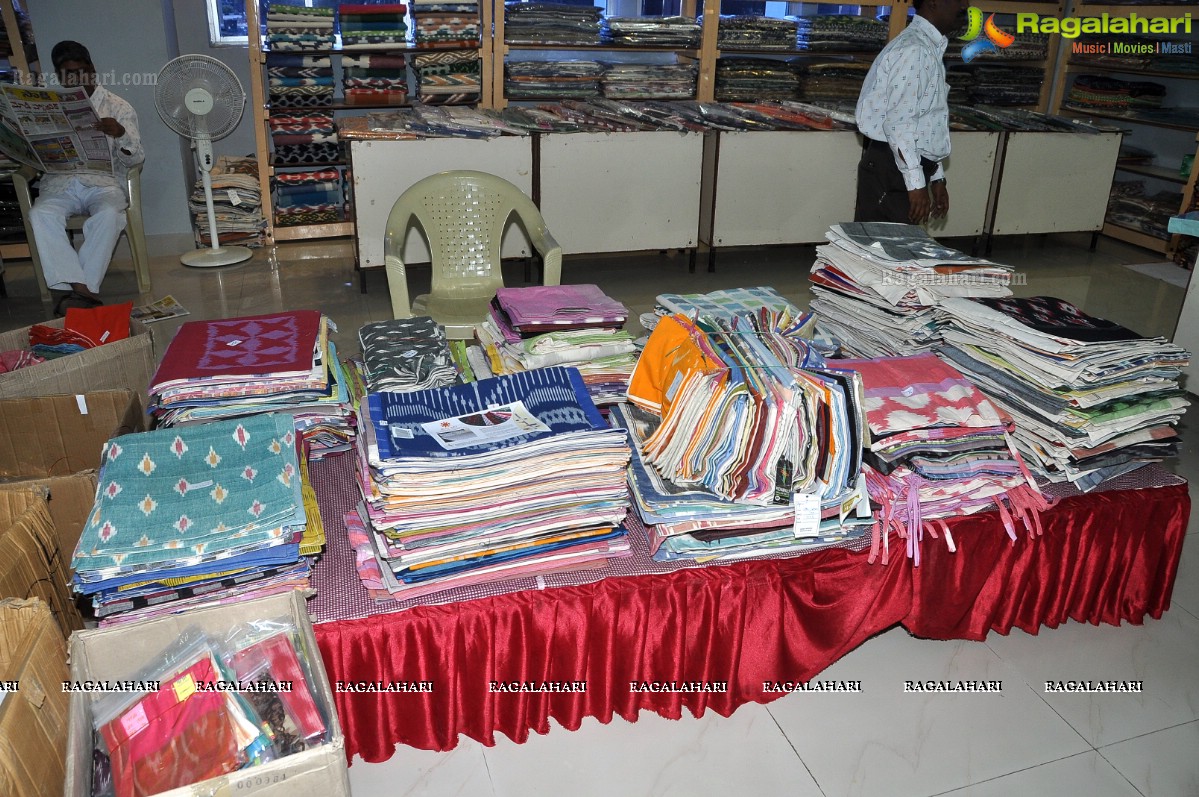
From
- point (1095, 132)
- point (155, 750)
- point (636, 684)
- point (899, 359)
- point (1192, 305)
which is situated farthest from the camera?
point (1095, 132)

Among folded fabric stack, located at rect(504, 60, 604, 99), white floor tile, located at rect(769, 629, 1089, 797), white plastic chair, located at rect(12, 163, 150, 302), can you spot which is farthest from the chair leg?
white floor tile, located at rect(769, 629, 1089, 797)

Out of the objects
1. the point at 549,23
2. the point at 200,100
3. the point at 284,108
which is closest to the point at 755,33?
the point at 549,23

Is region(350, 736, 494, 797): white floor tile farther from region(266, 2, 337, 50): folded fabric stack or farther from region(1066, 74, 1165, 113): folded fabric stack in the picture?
region(1066, 74, 1165, 113): folded fabric stack

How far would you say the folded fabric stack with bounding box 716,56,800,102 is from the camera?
613 cm

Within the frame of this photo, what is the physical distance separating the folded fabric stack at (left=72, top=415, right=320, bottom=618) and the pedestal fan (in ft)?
13.0

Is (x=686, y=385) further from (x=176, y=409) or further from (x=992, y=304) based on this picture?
(x=176, y=409)

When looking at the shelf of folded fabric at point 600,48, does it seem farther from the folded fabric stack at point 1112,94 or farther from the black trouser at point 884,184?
the folded fabric stack at point 1112,94

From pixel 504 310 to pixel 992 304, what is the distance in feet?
4.07

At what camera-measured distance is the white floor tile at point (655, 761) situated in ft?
6.19

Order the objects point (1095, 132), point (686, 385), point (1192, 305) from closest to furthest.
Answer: point (686, 385) < point (1192, 305) < point (1095, 132)

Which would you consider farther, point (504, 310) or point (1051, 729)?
point (504, 310)

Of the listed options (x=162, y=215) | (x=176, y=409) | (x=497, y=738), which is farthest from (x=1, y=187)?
(x=497, y=738)

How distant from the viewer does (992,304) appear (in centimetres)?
222

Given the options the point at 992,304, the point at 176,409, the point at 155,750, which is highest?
the point at 992,304
